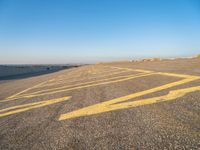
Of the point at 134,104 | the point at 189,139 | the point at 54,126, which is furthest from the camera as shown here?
the point at 134,104

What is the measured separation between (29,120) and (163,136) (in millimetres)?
2023

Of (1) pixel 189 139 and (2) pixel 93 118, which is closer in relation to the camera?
(1) pixel 189 139

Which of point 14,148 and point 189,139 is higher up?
point 189,139

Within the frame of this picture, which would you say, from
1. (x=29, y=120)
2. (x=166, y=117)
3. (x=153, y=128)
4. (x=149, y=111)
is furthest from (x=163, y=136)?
(x=29, y=120)

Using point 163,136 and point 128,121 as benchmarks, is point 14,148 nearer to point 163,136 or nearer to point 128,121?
point 128,121

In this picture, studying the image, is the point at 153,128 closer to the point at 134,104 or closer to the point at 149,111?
the point at 149,111

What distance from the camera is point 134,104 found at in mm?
2258

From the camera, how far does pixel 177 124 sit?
1479 mm

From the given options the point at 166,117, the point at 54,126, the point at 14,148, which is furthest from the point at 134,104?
the point at 14,148

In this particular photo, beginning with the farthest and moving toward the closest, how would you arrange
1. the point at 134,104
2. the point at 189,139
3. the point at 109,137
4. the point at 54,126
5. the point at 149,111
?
the point at 134,104
the point at 149,111
the point at 54,126
the point at 109,137
the point at 189,139

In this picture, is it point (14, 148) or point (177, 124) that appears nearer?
point (14, 148)

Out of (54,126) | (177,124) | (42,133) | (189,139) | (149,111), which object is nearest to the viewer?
(189,139)

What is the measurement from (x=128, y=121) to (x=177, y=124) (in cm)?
58

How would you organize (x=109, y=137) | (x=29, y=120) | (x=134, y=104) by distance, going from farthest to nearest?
(x=134, y=104) → (x=29, y=120) → (x=109, y=137)
